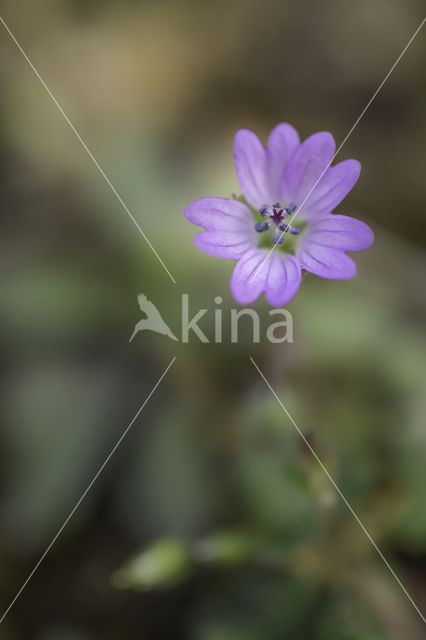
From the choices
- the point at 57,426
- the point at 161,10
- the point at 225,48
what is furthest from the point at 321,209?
the point at 161,10

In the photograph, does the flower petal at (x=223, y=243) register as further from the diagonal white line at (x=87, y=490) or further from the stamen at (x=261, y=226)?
the diagonal white line at (x=87, y=490)

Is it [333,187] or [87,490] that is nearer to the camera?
[333,187]

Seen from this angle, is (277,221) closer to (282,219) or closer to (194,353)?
(282,219)

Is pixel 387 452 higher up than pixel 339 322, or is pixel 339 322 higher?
pixel 339 322

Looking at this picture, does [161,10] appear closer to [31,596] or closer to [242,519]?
[242,519]

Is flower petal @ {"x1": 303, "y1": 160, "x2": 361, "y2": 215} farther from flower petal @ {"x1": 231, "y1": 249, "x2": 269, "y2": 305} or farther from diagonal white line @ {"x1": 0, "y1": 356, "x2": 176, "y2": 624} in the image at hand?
diagonal white line @ {"x1": 0, "y1": 356, "x2": 176, "y2": 624}

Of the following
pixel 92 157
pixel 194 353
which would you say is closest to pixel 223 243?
pixel 194 353
